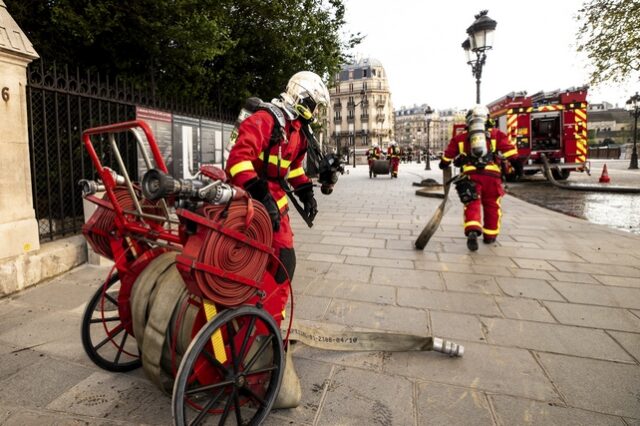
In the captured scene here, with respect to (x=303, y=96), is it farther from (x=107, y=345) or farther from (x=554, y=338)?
(x=554, y=338)

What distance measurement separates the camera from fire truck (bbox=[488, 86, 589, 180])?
1467 cm

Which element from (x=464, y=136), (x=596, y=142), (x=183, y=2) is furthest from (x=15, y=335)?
(x=596, y=142)

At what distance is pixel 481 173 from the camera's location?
5.66 m

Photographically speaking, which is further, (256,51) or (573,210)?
(256,51)

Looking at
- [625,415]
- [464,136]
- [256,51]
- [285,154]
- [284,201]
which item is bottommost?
[625,415]

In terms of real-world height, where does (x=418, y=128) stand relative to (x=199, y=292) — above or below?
above

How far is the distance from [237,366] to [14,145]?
3.53 m

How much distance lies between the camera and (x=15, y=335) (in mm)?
2854

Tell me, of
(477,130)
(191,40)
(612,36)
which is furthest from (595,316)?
(612,36)

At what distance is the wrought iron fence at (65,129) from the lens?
14.3 feet

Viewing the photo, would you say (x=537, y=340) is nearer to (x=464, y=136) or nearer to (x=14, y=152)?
(x=464, y=136)

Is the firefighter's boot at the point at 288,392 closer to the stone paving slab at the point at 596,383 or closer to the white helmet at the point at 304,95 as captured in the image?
the stone paving slab at the point at 596,383

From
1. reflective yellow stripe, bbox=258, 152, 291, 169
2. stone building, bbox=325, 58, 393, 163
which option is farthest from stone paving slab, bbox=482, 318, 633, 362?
stone building, bbox=325, 58, 393, 163

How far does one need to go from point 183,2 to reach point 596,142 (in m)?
97.8
